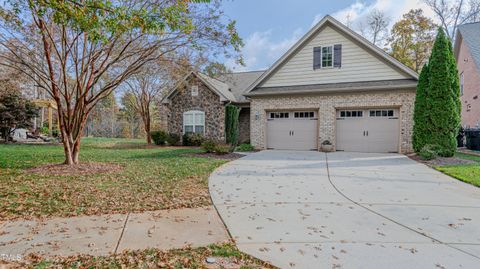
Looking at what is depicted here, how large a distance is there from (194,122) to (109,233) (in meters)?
14.2

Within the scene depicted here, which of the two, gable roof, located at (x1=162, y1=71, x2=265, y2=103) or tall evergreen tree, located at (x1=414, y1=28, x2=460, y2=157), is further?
gable roof, located at (x1=162, y1=71, x2=265, y2=103)

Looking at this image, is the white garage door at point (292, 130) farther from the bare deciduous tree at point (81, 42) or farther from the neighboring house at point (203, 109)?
the bare deciduous tree at point (81, 42)

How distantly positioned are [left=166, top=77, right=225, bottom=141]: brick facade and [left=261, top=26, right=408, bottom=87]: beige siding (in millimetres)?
3810

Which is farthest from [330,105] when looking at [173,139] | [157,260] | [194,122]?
[157,260]

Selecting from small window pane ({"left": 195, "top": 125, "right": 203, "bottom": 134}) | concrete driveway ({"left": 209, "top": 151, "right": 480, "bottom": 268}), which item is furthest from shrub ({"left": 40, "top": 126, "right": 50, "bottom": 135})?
concrete driveway ({"left": 209, "top": 151, "right": 480, "bottom": 268})

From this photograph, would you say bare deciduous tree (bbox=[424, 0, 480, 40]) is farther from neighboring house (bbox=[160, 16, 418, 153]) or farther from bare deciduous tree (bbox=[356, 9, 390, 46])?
neighboring house (bbox=[160, 16, 418, 153])

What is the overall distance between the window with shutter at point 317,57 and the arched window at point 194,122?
7766 millimetres

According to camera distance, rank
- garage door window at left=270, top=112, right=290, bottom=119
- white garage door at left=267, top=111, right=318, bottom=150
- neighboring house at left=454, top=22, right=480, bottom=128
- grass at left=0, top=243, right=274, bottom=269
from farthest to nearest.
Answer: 1. neighboring house at left=454, top=22, right=480, bottom=128
2. garage door window at left=270, top=112, right=290, bottom=119
3. white garage door at left=267, top=111, right=318, bottom=150
4. grass at left=0, top=243, right=274, bottom=269

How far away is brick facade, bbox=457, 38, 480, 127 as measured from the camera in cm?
1656

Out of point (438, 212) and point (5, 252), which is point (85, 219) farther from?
point (438, 212)

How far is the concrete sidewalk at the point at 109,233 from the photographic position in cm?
304

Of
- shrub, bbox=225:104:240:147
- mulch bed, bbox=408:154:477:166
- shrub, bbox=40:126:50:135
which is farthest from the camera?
shrub, bbox=40:126:50:135

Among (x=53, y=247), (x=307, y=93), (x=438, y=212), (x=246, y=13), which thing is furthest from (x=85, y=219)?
(x=307, y=93)

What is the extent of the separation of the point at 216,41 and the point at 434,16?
27.4 metres
